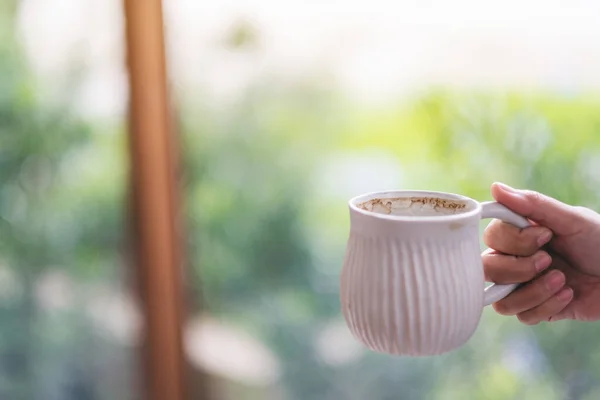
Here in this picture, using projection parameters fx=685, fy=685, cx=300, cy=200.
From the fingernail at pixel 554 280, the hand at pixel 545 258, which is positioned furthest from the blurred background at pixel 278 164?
the fingernail at pixel 554 280

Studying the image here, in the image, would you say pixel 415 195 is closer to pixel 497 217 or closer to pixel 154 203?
pixel 497 217

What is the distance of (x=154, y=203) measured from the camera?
4.87 ft

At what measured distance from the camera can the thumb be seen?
77 cm

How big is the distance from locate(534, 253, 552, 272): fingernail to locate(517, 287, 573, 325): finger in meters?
0.08

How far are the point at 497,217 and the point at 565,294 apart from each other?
231 mm

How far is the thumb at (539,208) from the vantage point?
30.4 inches

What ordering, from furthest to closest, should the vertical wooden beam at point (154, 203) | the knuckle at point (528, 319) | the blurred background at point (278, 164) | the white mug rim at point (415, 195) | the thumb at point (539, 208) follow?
1. the vertical wooden beam at point (154, 203)
2. the blurred background at point (278, 164)
3. the knuckle at point (528, 319)
4. the thumb at point (539, 208)
5. the white mug rim at point (415, 195)

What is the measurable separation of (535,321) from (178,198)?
86 cm

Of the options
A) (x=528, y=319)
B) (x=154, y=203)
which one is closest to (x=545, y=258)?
(x=528, y=319)

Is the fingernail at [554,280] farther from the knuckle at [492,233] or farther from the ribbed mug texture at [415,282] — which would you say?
the ribbed mug texture at [415,282]

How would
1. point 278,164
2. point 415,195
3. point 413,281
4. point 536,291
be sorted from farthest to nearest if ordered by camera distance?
point 278,164
point 536,291
point 415,195
point 413,281

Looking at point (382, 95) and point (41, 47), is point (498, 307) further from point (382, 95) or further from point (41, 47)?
point (41, 47)

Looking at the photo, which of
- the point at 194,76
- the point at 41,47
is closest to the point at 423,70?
the point at 194,76

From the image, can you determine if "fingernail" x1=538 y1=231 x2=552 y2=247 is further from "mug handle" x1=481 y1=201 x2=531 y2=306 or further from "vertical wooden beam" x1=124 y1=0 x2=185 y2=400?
"vertical wooden beam" x1=124 y1=0 x2=185 y2=400
